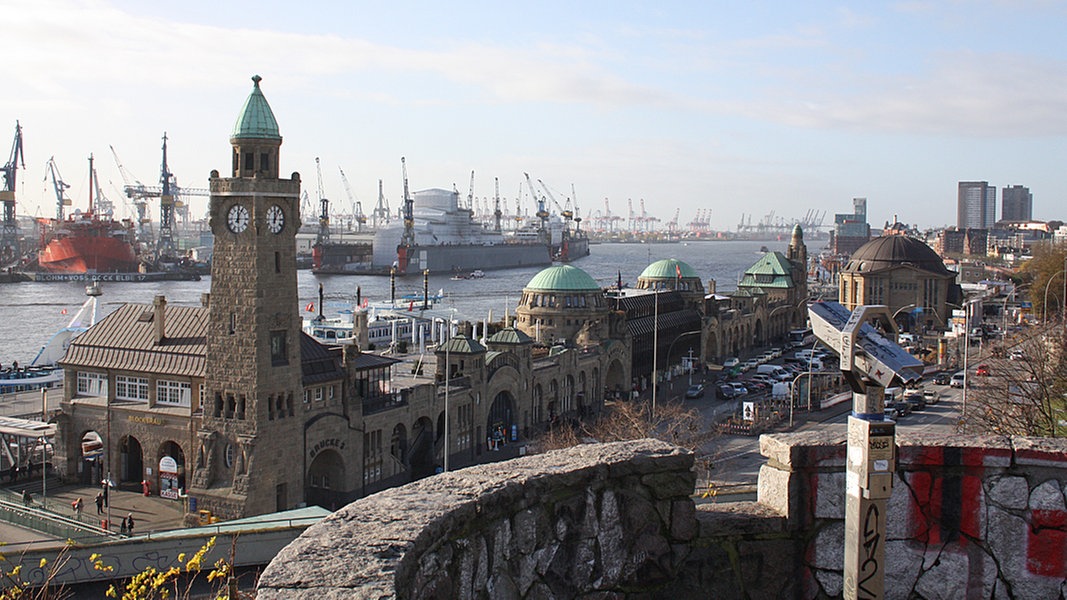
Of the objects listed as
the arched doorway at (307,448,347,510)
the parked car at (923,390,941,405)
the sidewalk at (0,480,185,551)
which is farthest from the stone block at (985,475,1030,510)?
the parked car at (923,390,941,405)

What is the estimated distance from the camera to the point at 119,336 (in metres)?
40.3

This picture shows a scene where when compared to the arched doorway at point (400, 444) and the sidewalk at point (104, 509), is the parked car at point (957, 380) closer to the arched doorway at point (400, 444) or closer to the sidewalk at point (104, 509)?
the arched doorway at point (400, 444)

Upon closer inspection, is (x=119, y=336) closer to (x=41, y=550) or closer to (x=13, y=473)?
(x=13, y=473)

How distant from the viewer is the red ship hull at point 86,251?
170 metres

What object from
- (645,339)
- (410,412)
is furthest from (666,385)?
(410,412)

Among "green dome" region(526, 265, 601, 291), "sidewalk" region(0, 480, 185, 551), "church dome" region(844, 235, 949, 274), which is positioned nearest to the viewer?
"sidewalk" region(0, 480, 185, 551)

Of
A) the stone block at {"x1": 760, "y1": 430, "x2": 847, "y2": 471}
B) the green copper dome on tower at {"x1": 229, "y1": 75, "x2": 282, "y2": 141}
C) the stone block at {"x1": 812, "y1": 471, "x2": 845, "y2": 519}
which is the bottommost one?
the stone block at {"x1": 812, "y1": 471, "x2": 845, "y2": 519}

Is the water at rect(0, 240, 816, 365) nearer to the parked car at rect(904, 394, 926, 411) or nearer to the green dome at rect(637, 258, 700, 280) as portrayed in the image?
the green dome at rect(637, 258, 700, 280)

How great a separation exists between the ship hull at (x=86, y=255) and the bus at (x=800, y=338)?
115407mm

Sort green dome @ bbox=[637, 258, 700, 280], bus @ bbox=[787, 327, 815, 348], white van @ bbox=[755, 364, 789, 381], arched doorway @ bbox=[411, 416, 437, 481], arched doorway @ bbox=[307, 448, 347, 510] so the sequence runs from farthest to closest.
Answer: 1. bus @ bbox=[787, 327, 815, 348]
2. green dome @ bbox=[637, 258, 700, 280]
3. white van @ bbox=[755, 364, 789, 381]
4. arched doorway @ bbox=[411, 416, 437, 481]
5. arched doorway @ bbox=[307, 448, 347, 510]

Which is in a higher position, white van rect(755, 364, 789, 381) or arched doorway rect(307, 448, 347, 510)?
arched doorway rect(307, 448, 347, 510)

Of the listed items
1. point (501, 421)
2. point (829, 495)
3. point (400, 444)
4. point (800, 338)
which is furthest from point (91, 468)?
point (800, 338)

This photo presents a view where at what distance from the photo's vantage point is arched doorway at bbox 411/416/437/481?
43406 mm

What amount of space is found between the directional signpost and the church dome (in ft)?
337
